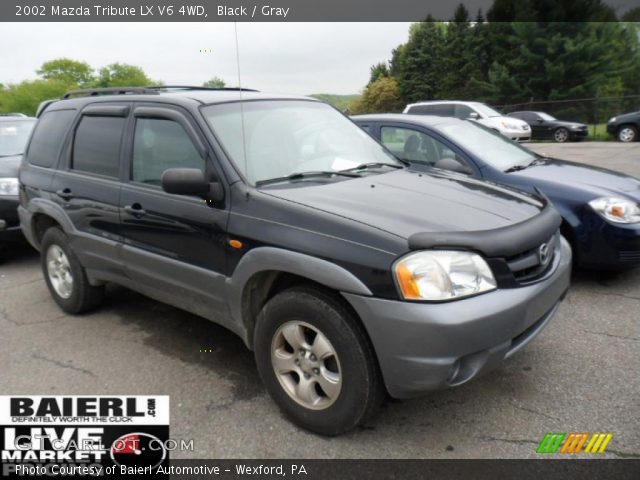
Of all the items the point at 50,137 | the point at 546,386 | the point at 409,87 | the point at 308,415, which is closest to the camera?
the point at 308,415

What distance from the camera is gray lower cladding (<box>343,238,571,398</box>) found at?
226cm

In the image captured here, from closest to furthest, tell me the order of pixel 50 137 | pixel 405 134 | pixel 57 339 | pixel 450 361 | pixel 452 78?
pixel 450 361 < pixel 57 339 < pixel 50 137 < pixel 405 134 < pixel 452 78

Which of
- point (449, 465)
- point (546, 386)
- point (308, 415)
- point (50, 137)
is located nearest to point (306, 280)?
point (308, 415)

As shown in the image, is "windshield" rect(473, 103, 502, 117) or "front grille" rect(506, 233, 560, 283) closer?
"front grille" rect(506, 233, 560, 283)

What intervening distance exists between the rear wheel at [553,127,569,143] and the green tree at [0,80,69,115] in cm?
7506

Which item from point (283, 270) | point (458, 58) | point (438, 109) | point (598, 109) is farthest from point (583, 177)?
point (458, 58)

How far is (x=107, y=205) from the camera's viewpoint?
3721mm

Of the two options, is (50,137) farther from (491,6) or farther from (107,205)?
(491,6)

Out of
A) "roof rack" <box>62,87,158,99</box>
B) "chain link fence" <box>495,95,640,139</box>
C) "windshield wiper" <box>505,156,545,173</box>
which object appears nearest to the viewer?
Result: "roof rack" <box>62,87,158,99</box>

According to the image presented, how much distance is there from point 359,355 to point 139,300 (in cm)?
294

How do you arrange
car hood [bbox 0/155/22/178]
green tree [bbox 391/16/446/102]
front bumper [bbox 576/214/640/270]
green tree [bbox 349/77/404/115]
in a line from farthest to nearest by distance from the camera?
green tree [bbox 349/77/404/115] < green tree [bbox 391/16/446/102] < car hood [bbox 0/155/22/178] < front bumper [bbox 576/214/640/270]

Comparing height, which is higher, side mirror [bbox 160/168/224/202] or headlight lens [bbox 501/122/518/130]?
side mirror [bbox 160/168/224/202]

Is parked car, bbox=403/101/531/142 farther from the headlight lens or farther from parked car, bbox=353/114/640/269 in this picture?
parked car, bbox=353/114/640/269

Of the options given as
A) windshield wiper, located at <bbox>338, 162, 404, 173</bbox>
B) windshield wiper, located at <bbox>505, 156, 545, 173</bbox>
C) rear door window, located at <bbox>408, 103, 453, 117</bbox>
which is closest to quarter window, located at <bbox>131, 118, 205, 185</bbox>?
windshield wiper, located at <bbox>338, 162, 404, 173</bbox>
